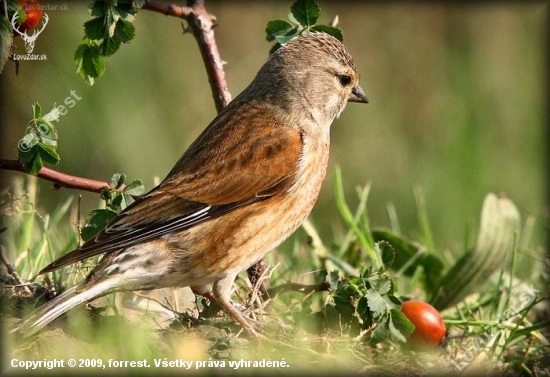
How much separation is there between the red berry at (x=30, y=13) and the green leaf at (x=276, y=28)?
1.12 meters

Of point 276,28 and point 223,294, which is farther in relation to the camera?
point 276,28

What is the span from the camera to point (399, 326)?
4.39 m

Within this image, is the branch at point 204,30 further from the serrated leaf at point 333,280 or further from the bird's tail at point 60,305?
the bird's tail at point 60,305

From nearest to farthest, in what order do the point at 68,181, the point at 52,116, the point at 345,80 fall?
the point at 52,116 < the point at 68,181 < the point at 345,80

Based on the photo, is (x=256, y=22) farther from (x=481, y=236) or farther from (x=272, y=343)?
(x=272, y=343)

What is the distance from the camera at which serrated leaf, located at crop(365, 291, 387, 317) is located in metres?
4.35

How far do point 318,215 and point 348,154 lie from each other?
0.61 m

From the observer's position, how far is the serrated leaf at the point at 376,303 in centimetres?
435

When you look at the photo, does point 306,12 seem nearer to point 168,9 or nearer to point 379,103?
point 168,9

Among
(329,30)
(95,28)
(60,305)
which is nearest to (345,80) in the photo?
(329,30)

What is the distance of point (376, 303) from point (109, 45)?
174 centimetres

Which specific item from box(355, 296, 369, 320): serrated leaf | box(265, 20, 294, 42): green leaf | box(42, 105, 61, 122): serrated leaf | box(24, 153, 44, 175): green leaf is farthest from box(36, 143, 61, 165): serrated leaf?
box(355, 296, 369, 320): serrated leaf

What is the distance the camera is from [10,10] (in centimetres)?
426

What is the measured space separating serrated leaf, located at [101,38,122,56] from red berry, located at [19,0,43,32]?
Result: 321 mm
